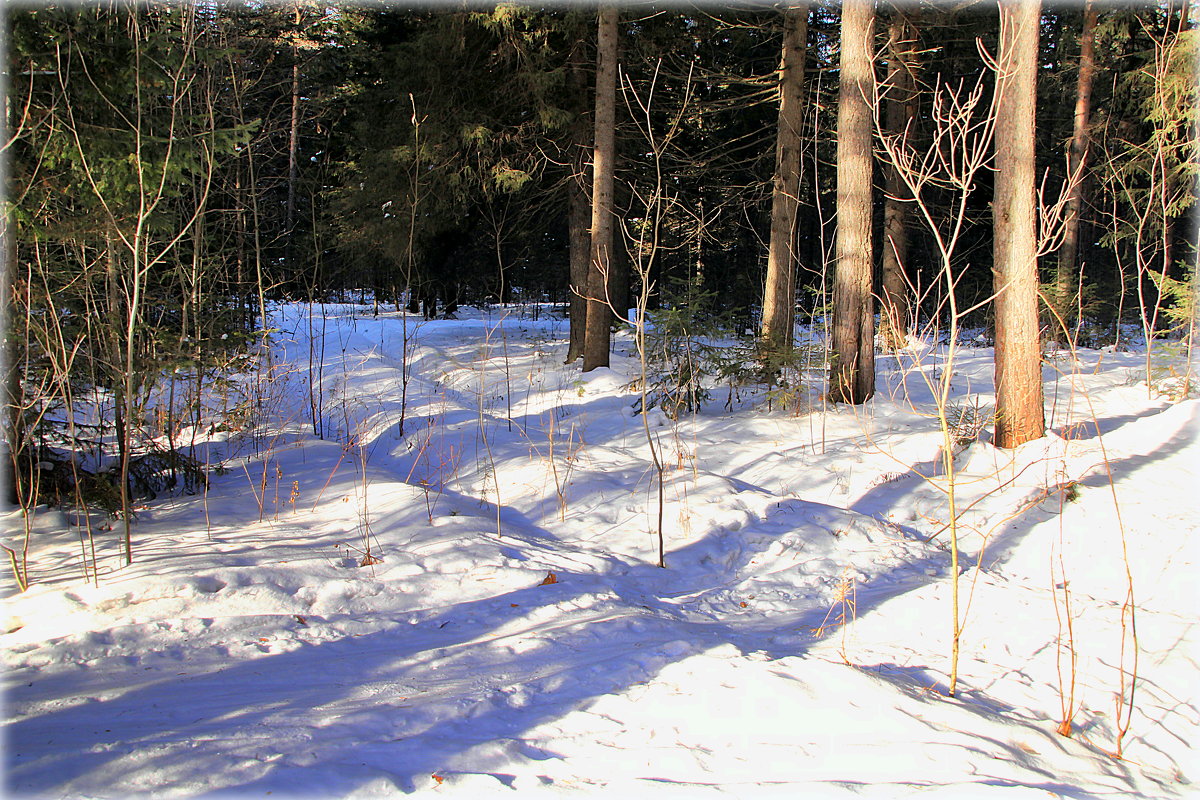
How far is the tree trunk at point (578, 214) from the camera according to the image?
12227 millimetres

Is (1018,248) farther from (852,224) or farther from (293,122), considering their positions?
(293,122)

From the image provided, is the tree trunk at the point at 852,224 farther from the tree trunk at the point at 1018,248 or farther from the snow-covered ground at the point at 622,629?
the tree trunk at the point at 1018,248

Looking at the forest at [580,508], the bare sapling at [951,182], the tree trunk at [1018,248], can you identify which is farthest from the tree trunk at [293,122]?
the bare sapling at [951,182]

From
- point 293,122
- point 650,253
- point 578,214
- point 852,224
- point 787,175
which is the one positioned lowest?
point 650,253

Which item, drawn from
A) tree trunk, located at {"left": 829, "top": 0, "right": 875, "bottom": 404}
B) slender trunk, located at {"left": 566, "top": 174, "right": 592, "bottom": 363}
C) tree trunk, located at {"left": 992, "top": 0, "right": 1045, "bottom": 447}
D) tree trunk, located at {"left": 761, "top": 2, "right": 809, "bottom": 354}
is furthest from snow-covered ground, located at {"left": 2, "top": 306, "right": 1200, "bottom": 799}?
slender trunk, located at {"left": 566, "top": 174, "right": 592, "bottom": 363}

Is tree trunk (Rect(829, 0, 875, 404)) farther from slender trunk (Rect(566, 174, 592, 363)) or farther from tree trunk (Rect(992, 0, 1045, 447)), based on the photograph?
slender trunk (Rect(566, 174, 592, 363))

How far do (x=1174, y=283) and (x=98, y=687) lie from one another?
37.1 feet

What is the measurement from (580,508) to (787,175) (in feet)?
21.6

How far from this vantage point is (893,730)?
2.84 metres

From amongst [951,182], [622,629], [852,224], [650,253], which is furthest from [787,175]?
[622,629]

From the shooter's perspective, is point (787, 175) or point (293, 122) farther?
point (293, 122)

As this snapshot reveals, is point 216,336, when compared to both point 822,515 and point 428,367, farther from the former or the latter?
point 822,515

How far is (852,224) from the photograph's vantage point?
868 cm

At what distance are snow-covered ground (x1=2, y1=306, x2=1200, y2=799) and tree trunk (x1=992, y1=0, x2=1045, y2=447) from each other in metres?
0.37
